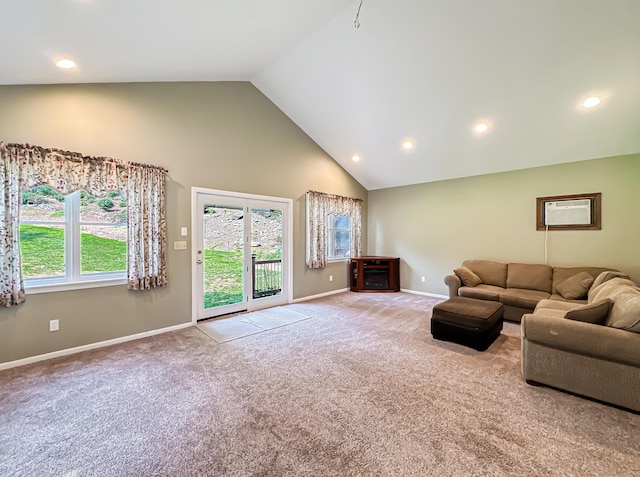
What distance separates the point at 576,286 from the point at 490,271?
3.81 feet

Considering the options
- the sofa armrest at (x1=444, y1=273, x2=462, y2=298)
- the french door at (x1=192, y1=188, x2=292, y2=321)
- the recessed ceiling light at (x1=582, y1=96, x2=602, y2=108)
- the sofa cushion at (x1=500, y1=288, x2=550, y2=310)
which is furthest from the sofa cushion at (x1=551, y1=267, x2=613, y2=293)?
the french door at (x1=192, y1=188, x2=292, y2=321)

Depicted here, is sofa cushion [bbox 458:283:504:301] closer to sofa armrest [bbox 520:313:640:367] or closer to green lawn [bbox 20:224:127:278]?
sofa armrest [bbox 520:313:640:367]

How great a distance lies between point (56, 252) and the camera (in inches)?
119

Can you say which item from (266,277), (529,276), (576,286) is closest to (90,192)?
(266,277)

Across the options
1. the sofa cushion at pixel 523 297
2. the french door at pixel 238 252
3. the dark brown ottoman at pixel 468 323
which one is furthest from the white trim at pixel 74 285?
the sofa cushion at pixel 523 297

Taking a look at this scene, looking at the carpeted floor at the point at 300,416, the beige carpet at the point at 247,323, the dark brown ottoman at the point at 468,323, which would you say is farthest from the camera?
the beige carpet at the point at 247,323

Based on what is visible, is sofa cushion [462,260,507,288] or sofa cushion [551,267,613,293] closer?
sofa cushion [551,267,613,293]

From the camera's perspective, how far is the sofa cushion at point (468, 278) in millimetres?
4730

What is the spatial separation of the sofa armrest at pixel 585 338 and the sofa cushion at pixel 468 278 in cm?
231

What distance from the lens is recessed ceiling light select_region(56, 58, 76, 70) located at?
102 inches

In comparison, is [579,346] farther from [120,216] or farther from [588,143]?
[120,216]

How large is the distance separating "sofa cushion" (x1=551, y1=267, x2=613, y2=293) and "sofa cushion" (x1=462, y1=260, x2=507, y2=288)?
67 cm

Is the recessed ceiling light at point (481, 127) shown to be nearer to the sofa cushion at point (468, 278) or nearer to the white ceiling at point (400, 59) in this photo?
the white ceiling at point (400, 59)

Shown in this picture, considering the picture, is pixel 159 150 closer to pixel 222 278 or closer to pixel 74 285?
pixel 74 285
